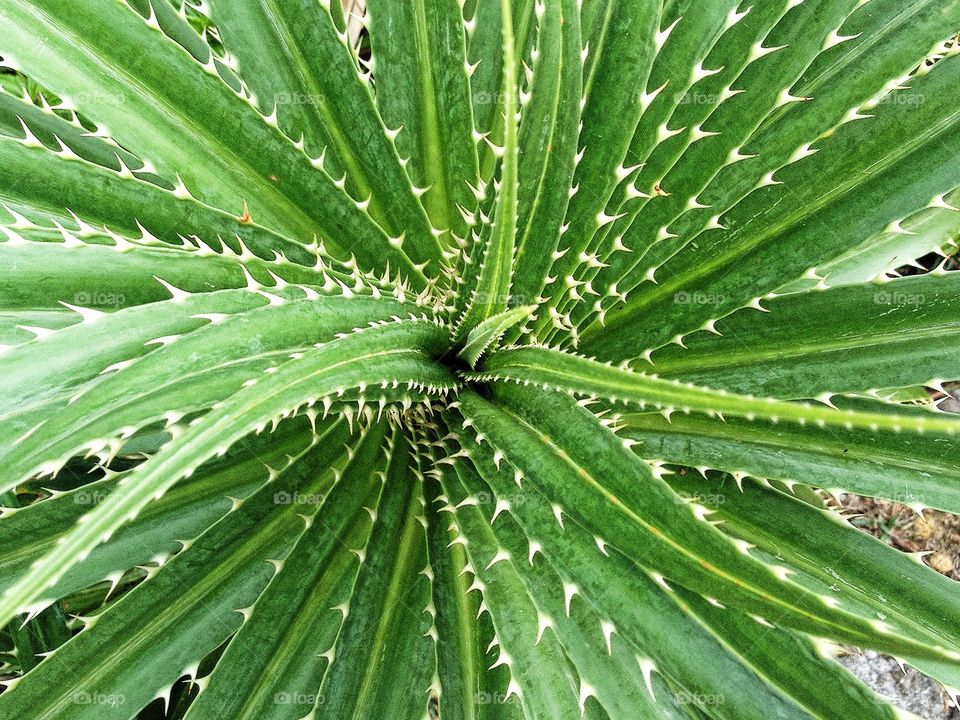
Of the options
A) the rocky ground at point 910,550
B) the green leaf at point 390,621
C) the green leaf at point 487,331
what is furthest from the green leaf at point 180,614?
the rocky ground at point 910,550

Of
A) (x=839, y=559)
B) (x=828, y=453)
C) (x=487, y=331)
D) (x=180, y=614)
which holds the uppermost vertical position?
(x=487, y=331)

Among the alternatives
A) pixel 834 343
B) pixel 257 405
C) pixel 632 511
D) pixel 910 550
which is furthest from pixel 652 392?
pixel 910 550

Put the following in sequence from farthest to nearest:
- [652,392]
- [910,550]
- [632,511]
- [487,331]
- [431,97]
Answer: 1. [910,550]
2. [431,97]
3. [487,331]
4. [632,511]
5. [652,392]

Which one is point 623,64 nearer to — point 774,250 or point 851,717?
point 774,250

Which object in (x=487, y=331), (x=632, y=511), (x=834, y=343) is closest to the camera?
(x=632, y=511)

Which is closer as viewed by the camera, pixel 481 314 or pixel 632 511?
pixel 632 511

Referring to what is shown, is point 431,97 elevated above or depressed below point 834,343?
above

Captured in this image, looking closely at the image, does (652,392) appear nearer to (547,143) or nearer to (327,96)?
(547,143)

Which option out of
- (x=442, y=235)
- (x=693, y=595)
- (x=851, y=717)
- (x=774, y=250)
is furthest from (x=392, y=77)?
(x=851, y=717)
